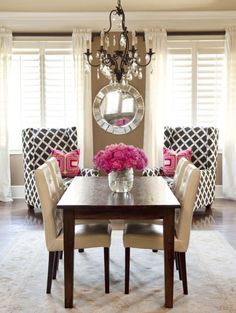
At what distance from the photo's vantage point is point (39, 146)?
6.27 meters

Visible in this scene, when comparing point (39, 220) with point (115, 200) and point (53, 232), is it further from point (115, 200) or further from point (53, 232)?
point (115, 200)

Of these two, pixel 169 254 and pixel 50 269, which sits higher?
pixel 169 254

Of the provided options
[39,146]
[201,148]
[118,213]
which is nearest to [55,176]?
[118,213]

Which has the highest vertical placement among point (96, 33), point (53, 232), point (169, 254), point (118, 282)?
point (96, 33)

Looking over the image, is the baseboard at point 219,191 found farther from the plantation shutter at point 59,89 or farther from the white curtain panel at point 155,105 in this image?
the plantation shutter at point 59,89

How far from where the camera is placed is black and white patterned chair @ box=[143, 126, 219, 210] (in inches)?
233

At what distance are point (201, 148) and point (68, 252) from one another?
3712 millimetres

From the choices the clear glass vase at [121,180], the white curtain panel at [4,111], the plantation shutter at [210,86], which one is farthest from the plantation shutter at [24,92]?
the clear glass vase at [121,180]

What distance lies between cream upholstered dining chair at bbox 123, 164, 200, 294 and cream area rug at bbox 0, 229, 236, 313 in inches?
6.4

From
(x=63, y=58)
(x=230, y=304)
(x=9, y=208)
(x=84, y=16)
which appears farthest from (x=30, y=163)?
(x=230, y=304)

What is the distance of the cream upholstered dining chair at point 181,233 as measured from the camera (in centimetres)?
306

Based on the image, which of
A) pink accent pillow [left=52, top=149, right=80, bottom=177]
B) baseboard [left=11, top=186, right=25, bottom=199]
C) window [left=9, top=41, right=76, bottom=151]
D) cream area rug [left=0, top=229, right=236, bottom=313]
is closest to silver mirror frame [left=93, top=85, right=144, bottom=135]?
window [left=9, top=41, right=76, bottom=151]

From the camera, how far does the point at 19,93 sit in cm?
672

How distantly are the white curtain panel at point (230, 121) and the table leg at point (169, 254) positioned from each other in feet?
13.2
